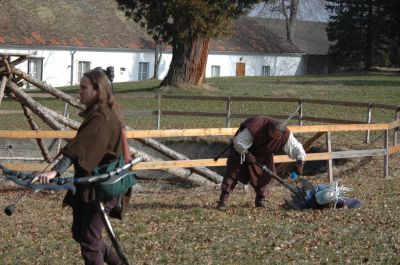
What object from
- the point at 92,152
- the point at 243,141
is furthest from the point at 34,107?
the point at 92,152

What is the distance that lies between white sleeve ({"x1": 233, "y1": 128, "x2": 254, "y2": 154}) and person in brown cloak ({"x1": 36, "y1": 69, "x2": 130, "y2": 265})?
4.11 metres

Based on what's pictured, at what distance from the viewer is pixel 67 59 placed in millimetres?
50781

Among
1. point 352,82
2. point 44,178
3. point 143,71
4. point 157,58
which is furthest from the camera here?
point 143,71

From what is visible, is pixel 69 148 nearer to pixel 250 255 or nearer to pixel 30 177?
pixel 30 177

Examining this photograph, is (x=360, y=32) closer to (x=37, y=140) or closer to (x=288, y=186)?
(x=37, y=140)

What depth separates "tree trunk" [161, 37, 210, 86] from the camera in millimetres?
33500

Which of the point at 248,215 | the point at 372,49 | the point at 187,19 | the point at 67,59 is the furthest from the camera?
the point at 372,49

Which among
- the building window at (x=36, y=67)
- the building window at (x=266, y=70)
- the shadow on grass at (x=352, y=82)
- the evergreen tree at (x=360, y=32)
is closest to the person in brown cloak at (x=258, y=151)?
the shadow on grass at (x=352, y=82)

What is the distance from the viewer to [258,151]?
447 inches

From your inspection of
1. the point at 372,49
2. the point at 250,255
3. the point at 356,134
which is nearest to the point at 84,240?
the point at 250,255

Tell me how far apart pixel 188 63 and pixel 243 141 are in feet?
76.1

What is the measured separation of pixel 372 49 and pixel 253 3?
29.0m

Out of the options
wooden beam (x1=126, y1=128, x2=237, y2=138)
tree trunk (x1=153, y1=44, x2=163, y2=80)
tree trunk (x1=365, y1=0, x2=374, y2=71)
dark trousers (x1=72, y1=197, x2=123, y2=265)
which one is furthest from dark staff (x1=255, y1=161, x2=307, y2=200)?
tree trunk (x1=365, y1=0, x2=374, y2=71)

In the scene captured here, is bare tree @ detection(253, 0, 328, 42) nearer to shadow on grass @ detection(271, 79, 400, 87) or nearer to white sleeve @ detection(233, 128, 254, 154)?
shadow on grass @ detection(271, 79, 400, 87)
